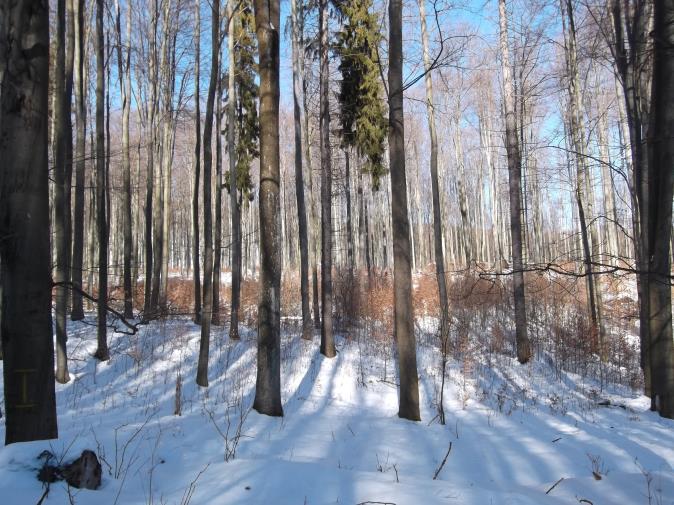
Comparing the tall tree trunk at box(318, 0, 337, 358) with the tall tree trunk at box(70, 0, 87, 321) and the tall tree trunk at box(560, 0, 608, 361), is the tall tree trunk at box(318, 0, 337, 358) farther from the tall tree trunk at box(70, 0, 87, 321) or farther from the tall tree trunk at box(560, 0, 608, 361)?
the tall tree trunk at box(560, 0, 608, 361)

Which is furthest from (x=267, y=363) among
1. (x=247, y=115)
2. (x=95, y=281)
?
(x=95, y=281)

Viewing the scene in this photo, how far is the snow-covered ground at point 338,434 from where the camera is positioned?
9.95 ft

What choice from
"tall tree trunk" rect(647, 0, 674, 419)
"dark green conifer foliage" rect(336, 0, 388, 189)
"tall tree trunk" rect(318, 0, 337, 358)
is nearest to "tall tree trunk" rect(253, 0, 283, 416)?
"tall tree trunk" rect(318, 0, 337, 358)

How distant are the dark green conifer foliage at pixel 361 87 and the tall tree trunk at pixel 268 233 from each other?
18.8 feet

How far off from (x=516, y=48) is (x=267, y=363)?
460 inches

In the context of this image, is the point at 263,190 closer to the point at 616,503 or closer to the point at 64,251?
the point at 64,251

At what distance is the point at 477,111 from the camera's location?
25.2m

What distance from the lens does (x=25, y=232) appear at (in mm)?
3162

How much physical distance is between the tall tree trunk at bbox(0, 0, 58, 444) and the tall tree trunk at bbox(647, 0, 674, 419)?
18.2 feet

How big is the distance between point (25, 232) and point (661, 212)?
7.24m

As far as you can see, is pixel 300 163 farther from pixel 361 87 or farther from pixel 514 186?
pixel 514 186

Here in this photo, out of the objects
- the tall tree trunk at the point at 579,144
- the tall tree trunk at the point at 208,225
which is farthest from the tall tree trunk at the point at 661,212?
the tall tree trunk at the point at 208,225

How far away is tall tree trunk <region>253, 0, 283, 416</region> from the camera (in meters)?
6.12

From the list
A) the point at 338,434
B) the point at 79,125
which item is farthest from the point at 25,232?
the point at 79,125
